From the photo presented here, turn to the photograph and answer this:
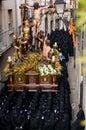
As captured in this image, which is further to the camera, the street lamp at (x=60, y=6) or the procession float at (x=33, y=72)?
the procession float at (x=33, y=72)

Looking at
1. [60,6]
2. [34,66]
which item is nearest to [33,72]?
[34,66]

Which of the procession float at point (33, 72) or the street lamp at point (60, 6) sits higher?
the street lamp at point (60, 6)

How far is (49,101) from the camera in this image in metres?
7.36

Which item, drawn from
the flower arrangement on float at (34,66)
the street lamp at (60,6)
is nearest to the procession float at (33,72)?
the flower arrangement on float at (34,66)

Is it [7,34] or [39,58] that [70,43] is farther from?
[39,58]

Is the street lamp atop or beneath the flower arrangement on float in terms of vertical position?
atop

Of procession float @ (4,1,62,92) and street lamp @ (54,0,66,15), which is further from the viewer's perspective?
procession float @ (4,1,62,92)

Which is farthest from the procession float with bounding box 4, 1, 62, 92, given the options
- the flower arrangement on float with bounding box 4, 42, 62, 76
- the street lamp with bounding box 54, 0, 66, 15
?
the street lamp with bounding box 54, 0, 66, 15

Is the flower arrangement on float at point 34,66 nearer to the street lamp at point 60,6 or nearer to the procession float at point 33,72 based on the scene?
the procession float at point 33,72

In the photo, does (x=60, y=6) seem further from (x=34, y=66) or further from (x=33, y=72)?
(x=33, y=72)

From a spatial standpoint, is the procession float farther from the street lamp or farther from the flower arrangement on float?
the street lamp

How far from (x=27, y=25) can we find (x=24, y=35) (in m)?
0.37

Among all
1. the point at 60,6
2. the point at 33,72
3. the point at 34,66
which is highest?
the point at 60,6

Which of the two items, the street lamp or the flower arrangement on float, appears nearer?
the street lamp
